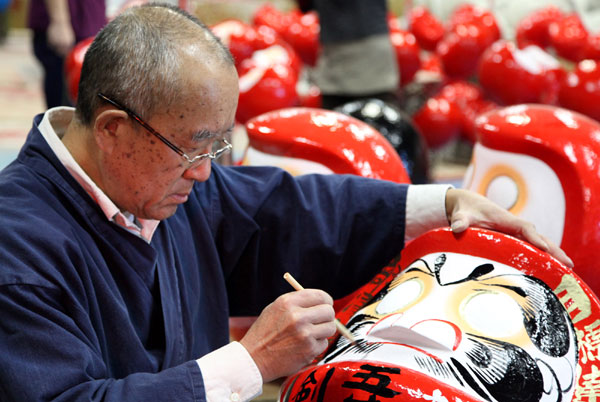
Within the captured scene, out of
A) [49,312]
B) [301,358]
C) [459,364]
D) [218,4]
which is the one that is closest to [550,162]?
[459,364]

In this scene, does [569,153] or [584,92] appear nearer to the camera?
[569,153]

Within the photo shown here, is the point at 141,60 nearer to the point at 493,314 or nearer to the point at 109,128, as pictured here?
the point at 109,128

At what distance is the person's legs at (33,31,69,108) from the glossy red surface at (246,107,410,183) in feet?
7.12

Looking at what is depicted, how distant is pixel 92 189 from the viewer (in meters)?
1.21

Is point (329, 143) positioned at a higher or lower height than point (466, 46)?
higher

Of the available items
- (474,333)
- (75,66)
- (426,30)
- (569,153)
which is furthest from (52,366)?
(426,30)

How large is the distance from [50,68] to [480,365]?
3.16 m

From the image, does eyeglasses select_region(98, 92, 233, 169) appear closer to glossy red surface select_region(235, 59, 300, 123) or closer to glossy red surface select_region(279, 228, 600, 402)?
glossy red surface select_region(279, 228, 600, 402)

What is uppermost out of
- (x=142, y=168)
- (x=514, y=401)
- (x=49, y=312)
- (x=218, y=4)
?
(x=142, y=168)

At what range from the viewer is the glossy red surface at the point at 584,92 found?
10.7ft

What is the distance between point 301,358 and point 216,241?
45cm

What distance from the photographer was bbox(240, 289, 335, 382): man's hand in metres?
1.11

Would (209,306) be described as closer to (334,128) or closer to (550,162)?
(334,128)

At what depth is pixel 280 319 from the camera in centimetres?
112
